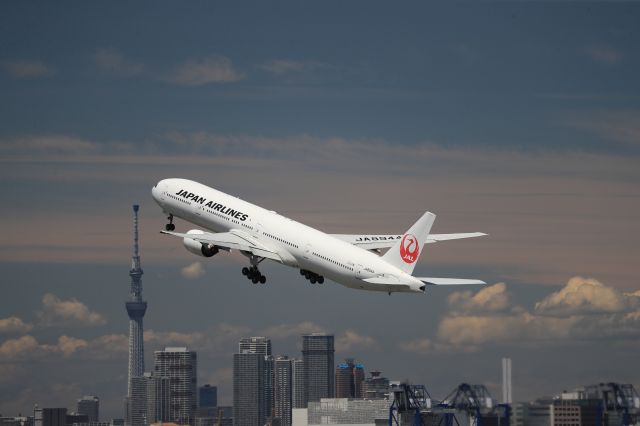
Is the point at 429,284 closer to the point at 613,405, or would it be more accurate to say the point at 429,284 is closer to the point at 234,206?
the point at 234,206

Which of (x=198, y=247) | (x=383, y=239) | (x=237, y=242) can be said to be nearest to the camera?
(x=237, y=242)

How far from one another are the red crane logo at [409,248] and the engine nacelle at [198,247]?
947 inches

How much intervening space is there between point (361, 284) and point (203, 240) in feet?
69.6

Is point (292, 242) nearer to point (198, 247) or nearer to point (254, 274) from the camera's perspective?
point (254, 274)

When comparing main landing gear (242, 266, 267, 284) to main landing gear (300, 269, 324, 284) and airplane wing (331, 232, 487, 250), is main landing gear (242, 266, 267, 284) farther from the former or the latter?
airplane wing (331, 232, 487, 250)

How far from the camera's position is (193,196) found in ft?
507

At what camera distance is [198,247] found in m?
149

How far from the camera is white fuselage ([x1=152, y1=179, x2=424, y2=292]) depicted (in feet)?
434

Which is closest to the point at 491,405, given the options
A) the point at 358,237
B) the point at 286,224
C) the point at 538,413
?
the point at 538,413

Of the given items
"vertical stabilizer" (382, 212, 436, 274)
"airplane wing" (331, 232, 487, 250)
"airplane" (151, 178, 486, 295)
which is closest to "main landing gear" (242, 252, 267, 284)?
"airplane" (151, 178, 486, 295)

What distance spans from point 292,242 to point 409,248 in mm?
13940

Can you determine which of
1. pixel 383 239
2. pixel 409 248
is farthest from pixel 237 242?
pixel 409 248

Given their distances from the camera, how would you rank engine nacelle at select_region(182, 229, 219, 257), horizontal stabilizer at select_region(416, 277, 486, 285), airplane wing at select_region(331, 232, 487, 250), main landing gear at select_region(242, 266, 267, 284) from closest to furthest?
horizontal stabilizer at select_region(416, 277, 486, 285), engine nacelle at select_region(182, 229, 219, 257), main landing gear at select_region(242, 266, 267, 284), airplane wing at select_region(331, 232, 487, 250)

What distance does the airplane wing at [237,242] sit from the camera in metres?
144
